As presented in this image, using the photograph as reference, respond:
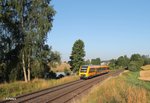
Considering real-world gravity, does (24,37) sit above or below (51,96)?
above

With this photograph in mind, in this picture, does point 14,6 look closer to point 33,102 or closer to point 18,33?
point 18,33

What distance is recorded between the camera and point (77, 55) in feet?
266

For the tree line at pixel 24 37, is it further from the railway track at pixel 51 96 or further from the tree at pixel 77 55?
the tree at pixel 77 55

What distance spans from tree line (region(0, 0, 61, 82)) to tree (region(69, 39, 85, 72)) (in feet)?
118

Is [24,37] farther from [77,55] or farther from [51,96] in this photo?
[77,55]

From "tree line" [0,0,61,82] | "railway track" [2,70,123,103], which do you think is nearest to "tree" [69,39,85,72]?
"tree line" [0,0,61,82]

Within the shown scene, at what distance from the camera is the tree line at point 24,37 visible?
4066 centimetres

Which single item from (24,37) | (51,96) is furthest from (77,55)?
(51,96)

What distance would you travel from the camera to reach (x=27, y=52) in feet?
134

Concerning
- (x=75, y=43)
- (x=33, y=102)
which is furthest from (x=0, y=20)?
(x=75, y=43)

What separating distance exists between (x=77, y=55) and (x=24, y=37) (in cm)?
4068

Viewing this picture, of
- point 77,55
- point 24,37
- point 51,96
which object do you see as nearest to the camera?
point 51,96

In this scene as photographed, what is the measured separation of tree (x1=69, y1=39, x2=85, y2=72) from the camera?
80100 millimetres

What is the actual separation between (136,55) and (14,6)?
11809 cm
